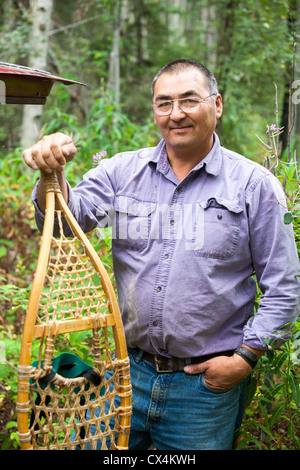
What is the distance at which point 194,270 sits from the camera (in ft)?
7.50

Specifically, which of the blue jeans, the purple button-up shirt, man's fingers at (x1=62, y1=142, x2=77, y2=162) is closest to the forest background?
the purple button-up shirt

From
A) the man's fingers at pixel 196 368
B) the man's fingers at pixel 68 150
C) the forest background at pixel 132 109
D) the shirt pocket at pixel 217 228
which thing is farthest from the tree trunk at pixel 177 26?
the man's fingers at pixel 196 368

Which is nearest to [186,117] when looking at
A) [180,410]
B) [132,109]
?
[180,410]

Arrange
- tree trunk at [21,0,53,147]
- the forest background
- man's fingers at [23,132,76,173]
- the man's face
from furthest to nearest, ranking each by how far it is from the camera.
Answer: tree trunk at [21,0,53,147]
the forest background
the man's face
man's fingers at [23,132,76,173]

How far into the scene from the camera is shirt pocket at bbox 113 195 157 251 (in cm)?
243

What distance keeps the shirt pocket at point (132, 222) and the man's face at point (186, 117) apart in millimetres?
312

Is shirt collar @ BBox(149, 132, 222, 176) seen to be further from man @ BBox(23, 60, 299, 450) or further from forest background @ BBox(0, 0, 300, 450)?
forest background @ BBox(0, 0, 300, 450)

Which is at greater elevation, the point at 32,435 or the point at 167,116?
the point at 167,116

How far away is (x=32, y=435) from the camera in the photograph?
187 centimetres

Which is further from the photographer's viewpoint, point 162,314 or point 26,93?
point 162,314

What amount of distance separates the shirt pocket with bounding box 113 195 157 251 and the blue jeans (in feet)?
1.83

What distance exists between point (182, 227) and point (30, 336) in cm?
87

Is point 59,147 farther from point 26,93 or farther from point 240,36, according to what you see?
point 240,36
